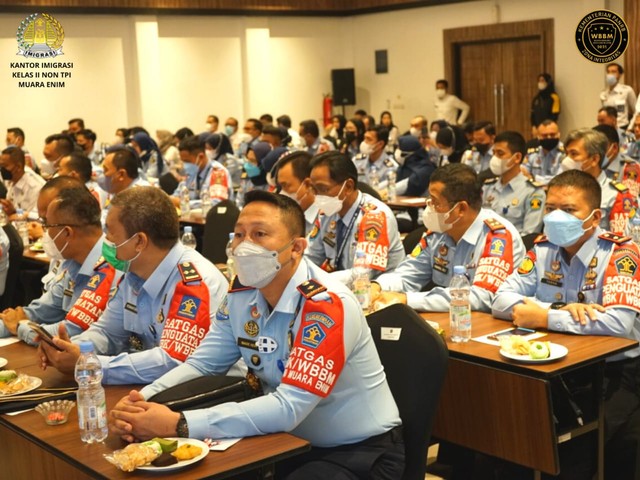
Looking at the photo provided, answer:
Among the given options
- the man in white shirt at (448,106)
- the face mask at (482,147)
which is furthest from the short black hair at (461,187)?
the man in white shirt at (448,106)

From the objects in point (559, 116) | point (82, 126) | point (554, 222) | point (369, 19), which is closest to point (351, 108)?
point (369, 19)

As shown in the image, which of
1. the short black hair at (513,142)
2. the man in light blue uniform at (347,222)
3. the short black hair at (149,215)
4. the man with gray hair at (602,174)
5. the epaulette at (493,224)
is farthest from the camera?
the short black hair at (513,142)

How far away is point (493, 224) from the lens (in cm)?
427

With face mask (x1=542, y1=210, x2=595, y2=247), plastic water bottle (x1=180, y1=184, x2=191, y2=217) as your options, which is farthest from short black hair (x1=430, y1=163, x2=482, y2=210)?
plastic water bottle (x1=180, y1=184, x2=191, y2=217)

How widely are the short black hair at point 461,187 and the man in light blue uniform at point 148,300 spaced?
1.43 metres

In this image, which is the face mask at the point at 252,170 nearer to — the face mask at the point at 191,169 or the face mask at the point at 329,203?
the face mask at the point at 191,169

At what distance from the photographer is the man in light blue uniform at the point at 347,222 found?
4.84 metres

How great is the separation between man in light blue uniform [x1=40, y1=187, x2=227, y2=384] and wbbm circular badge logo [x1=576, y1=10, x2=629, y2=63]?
17.6ft

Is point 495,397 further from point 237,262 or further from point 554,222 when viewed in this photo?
point 237,262

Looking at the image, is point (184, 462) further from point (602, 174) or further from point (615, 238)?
point (602, 174)

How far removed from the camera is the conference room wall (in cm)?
1489

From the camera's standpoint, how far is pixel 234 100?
17.1 meters

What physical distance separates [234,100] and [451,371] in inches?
554

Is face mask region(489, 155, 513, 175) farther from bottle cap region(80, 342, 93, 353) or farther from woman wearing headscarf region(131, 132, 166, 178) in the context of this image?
woman wearing headscarf region(131, 132, 166, 178)
